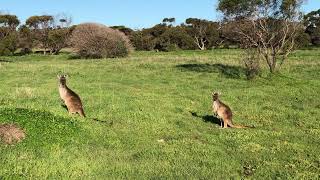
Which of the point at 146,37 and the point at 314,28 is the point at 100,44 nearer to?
the point at 146,37

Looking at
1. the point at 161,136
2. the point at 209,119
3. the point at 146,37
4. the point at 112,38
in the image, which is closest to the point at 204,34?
the point at 146,37

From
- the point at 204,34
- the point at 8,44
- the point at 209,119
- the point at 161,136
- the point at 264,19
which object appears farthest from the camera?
the point at 204,34

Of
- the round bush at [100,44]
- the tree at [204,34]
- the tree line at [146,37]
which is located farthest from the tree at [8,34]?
the tree at [204,34]

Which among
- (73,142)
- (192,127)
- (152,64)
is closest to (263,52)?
(152,64)

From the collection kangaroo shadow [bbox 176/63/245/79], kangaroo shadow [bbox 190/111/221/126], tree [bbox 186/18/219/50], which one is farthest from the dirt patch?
tree [bbox 186/18/219/50]

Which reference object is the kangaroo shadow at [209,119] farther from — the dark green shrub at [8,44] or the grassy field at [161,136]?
the dark green shrub at [8,44]

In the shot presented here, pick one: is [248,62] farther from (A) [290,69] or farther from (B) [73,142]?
(B) [73,142]

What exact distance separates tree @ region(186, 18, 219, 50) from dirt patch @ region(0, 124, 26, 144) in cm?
7287

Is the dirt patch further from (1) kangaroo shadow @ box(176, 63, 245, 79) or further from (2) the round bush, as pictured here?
(2) the round bush

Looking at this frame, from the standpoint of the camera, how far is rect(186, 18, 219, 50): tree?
8477 cm

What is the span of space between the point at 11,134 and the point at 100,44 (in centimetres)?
4811

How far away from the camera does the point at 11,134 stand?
11508mm

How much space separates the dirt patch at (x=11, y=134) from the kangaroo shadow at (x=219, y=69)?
21.3 meters

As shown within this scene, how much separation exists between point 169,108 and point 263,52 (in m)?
15.9
